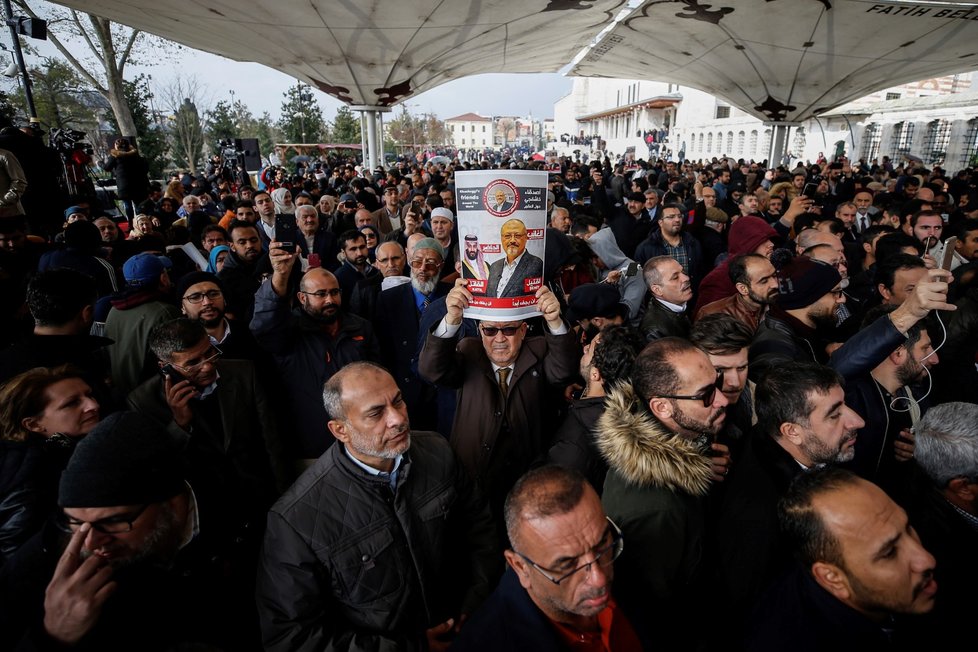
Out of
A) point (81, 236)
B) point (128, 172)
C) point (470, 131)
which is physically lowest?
point (81, 236)

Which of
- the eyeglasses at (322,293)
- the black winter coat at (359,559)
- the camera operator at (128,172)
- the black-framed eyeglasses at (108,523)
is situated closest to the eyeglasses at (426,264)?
the eyeglasses at (322,293)

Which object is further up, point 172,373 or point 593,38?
point 593,38

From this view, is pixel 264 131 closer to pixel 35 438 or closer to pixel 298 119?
pixel 298 119

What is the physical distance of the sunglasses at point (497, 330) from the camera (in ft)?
Result: 9.82

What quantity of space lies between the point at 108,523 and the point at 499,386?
197cm

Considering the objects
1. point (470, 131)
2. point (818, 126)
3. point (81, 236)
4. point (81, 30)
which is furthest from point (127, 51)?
point (470, 131)

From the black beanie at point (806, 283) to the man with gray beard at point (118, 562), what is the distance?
387 cm

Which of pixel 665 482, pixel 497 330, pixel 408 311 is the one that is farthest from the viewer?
pixel 408 311

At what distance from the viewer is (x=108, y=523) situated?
1.56 metres

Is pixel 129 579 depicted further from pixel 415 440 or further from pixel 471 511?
pixel 471 511

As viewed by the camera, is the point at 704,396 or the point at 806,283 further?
the point at 806,283

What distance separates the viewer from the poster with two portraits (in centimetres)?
255

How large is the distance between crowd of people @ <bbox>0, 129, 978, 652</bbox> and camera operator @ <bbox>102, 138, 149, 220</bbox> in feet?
27.8

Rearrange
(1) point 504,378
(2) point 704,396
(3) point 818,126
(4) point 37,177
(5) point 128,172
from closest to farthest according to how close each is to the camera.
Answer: (2) point 704,396 → (1) point 504,378 → (4) point 37,177 → (5) point 128,172 → (3) point 818,126
